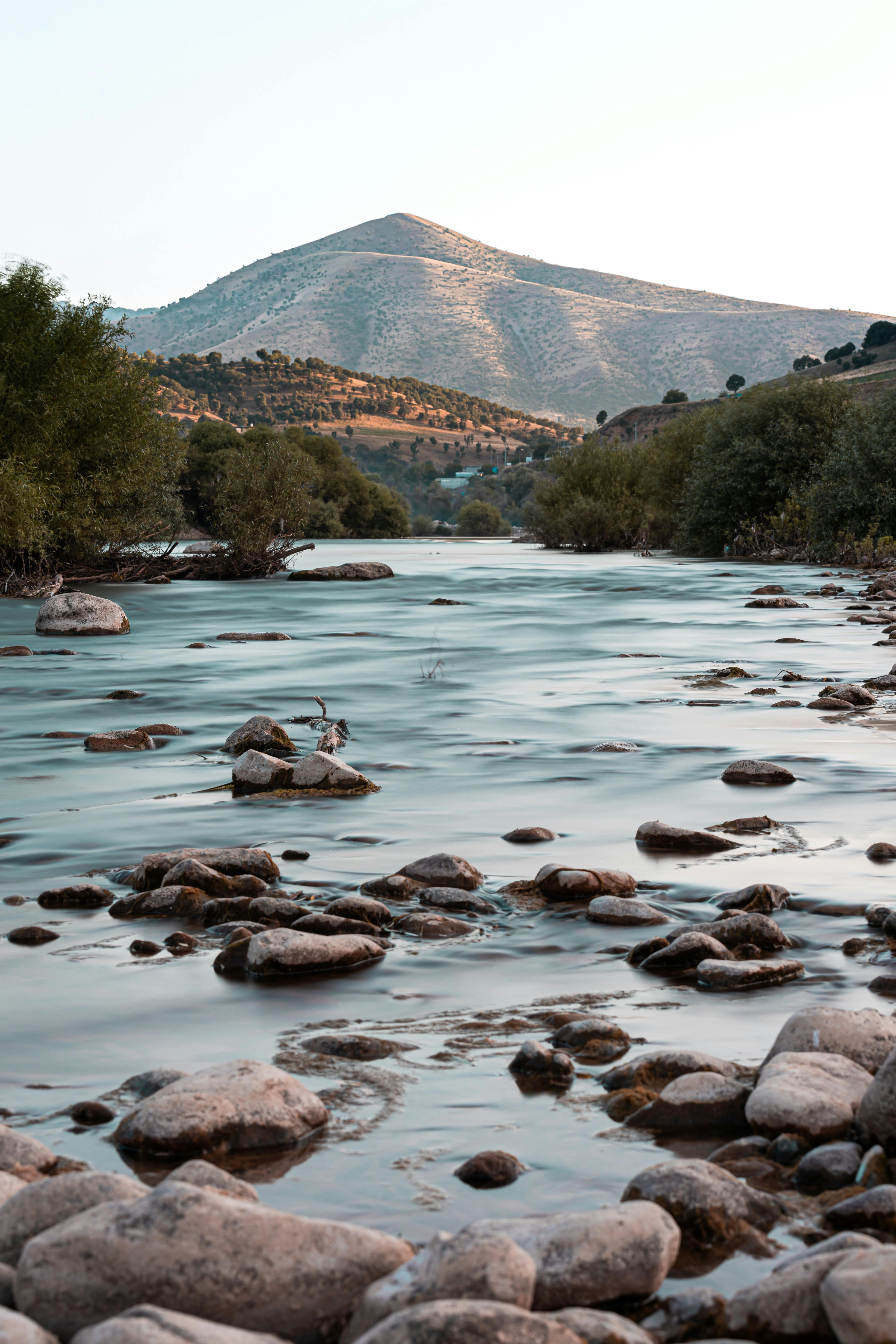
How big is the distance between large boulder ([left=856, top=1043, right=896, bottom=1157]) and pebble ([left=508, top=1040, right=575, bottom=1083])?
1214 mm

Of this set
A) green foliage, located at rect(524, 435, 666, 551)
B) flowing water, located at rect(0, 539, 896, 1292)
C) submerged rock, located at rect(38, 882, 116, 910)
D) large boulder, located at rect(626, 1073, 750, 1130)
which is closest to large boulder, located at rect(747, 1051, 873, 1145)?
large boulder, located at rect(626, 1073, 750, 1130)

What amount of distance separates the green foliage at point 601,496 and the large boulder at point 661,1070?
68.5 m

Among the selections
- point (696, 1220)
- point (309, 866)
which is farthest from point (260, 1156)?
point (309, 866)

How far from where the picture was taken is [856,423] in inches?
1882

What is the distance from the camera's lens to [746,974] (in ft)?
19.1

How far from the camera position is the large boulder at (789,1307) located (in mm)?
2938

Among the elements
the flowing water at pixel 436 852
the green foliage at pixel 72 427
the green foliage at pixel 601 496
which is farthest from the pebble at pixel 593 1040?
the green foliage at pixel 601 496

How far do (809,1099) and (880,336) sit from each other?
159392 millimetres

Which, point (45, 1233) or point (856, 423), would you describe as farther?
point (856, 423)

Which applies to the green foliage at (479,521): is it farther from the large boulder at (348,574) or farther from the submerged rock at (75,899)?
the submerged rock at (75,899)

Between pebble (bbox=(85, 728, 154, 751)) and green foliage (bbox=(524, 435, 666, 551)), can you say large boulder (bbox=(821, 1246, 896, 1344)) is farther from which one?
green foliage (bbox=(524, 435, 666, 551))

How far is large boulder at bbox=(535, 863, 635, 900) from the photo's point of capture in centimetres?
741

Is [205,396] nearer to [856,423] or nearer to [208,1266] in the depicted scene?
[856,423]

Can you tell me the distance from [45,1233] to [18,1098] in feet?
5.83
